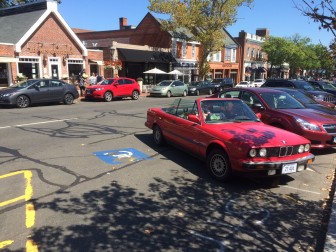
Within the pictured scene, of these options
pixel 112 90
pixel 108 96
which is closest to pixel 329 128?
pixel 108 96

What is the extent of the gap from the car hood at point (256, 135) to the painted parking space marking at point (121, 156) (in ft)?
6.48

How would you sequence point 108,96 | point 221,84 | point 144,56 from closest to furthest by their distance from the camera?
point 108,96 → point 144,56 → point 221,84

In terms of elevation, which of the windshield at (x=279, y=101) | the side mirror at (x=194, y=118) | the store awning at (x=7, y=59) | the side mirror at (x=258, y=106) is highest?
the store awning at (x=7, y=59)

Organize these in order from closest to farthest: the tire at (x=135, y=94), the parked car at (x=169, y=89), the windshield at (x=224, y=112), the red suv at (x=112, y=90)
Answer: the windshield at (x=224, y=112), the red suv at (x=112, y=90), the tire at (x=135, y=94), the parked car at (x=169, y=89)

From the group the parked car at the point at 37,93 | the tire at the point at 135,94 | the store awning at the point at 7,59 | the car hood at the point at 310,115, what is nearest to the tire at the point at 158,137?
the car hood at the point at 310,115

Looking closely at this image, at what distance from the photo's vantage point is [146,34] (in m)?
41.7

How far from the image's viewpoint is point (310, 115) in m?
8.33

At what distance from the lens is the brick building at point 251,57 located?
5772cm

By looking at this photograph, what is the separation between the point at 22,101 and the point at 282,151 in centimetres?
1489

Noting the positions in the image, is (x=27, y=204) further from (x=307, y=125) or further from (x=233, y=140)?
(x=307, y=125)

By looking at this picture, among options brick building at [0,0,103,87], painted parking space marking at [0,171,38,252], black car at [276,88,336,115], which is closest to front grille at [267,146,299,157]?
painted parking space marking at [0,171,38,252]

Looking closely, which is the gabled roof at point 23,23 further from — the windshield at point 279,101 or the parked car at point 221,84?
the windshield at point 279,101

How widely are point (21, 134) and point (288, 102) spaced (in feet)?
25.0

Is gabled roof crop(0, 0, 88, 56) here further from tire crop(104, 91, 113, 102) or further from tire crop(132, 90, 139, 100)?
tire crop(104, 91, 113, 102)
